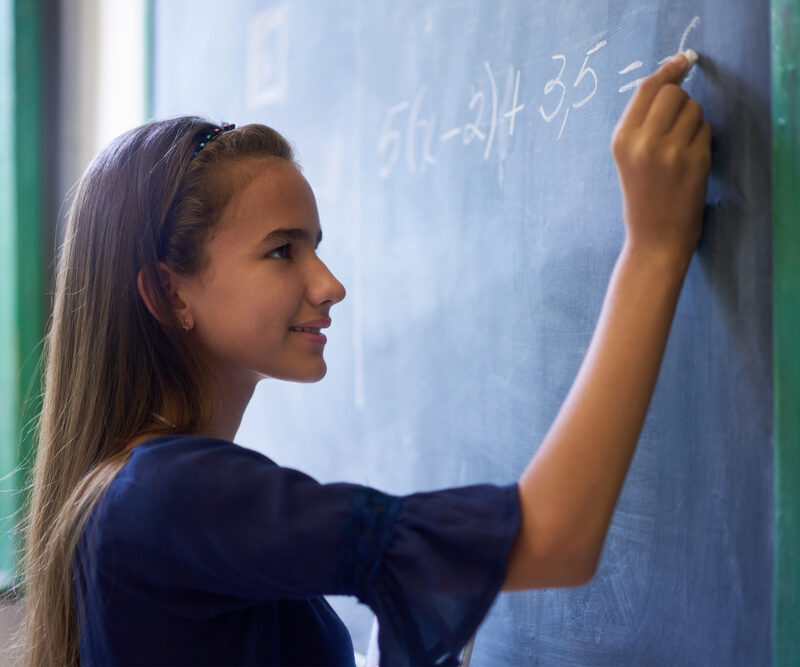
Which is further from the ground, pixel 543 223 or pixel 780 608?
pixel 543 223

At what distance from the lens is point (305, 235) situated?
90 cm

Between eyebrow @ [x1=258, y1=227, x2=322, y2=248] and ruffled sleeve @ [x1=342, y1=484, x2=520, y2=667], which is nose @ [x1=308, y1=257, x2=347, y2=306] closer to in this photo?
eyebrow @ [x1=258, y1=227, x2=322, y2=248]

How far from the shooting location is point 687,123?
68cm

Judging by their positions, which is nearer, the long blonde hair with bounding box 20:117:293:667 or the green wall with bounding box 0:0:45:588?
the long blonde hair with bounding box 20:117:293:667

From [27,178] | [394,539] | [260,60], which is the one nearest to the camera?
[394,539]

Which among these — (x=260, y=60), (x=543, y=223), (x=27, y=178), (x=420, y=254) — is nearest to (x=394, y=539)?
(x=543, y=223)

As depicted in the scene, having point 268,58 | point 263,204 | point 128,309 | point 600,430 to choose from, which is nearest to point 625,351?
point 600,430

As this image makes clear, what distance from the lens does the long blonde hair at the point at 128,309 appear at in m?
0.90

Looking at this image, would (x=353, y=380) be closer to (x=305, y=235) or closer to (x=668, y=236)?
(x=305, y=235)

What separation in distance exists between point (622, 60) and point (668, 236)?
0.79 feet

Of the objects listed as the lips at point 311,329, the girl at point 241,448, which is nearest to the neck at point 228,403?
the girl at point 241,448

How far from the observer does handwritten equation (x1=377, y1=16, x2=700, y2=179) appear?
84cm

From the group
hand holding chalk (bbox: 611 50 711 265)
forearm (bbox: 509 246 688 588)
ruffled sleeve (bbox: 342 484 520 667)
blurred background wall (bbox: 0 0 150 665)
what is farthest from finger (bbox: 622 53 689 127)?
blurred background wall (bbox: 0 0 150 665)

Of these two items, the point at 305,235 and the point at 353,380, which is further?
the point at 353,380
